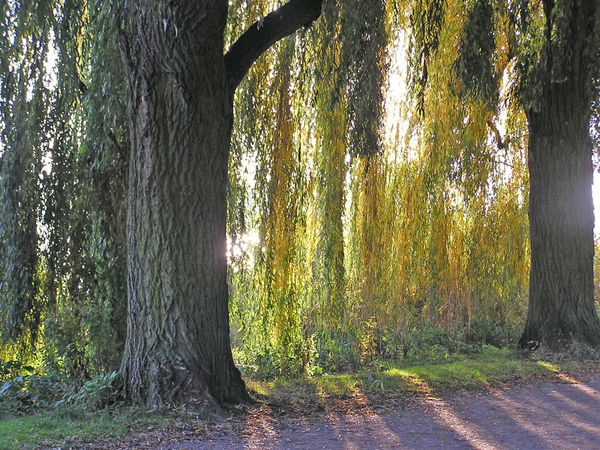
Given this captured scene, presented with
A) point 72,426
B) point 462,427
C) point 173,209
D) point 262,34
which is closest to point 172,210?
point 173,209

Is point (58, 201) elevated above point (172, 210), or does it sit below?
above

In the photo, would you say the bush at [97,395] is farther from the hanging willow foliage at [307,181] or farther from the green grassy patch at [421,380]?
the green grassy patch at [421,380]

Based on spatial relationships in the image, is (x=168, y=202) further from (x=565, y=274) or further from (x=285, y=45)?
(x=565, y=274)

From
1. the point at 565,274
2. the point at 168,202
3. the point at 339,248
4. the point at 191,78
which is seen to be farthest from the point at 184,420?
the point at 565,274

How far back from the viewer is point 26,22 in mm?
6781

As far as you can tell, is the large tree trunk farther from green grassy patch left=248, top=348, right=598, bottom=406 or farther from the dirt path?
green grassy patch left=248, top=348, right=598, bottom=406

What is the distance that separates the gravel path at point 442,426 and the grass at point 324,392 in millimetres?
377

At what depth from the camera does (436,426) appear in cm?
522

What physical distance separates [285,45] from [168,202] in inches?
134

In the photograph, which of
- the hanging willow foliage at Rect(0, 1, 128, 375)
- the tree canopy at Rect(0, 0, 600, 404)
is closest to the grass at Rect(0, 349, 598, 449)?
the tree canopy at Rect(0, 0, 600, 404)

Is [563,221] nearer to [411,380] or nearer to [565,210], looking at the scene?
[565,210]

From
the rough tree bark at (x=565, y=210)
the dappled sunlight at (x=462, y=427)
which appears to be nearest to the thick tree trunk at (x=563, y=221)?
the rough tree bark at (x=565, y=210)

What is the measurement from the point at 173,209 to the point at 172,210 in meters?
0.01

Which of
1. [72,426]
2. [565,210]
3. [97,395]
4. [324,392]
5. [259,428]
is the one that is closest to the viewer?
[72,426]
